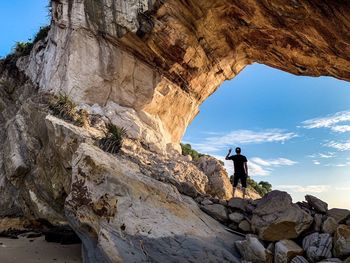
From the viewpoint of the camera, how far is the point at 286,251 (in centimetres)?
857

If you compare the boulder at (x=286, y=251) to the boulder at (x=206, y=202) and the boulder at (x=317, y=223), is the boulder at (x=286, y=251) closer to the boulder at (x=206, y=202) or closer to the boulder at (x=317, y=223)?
the boulder at (x=317, y=223)

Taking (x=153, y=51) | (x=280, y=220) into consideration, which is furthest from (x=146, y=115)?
(x=280, y=220)

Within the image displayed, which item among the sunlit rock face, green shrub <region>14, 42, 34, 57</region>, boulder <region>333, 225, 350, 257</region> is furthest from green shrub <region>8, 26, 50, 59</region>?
boulder <region>333, 225, 350, 257</region>

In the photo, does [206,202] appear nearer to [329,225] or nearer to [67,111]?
[329,225]

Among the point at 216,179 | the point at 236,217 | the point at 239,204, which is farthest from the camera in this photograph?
the point at 216,179

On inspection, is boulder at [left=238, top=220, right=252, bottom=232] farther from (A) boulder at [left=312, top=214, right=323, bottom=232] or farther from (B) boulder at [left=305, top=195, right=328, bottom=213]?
(B) boulder at [left=305, top=195, right=328, bottom=213]

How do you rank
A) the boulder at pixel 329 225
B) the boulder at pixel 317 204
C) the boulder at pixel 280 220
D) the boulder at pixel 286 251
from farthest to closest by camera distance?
1. the boulder at pixel 317 204
2. the boulder at pixel 280 220
3. the boulder at pixel 329 225
4. the boulder at pixel 286 251

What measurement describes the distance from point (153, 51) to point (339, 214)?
33.4 feet

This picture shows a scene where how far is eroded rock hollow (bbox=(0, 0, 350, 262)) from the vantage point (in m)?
9.16

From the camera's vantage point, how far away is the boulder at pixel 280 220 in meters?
9.37

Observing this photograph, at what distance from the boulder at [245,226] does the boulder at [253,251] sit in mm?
1180

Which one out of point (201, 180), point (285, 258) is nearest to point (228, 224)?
point (285, 258)

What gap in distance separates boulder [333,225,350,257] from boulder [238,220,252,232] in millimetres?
2507

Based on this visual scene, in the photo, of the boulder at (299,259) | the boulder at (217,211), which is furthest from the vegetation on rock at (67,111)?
the boulder at (299,259)
